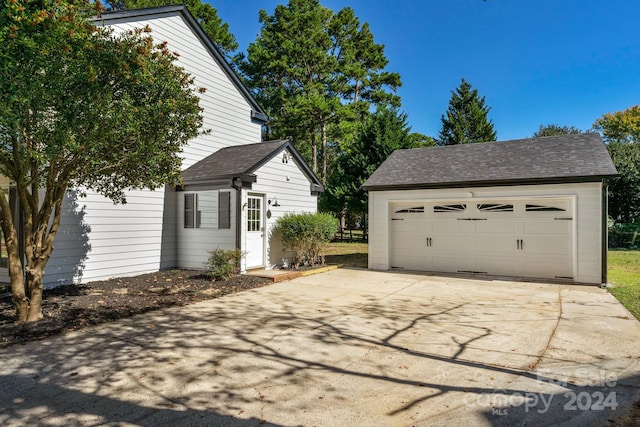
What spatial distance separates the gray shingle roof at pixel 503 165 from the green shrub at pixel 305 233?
1923 mm

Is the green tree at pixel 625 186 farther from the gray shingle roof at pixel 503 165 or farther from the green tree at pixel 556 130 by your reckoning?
the green tree at pixel 556 130

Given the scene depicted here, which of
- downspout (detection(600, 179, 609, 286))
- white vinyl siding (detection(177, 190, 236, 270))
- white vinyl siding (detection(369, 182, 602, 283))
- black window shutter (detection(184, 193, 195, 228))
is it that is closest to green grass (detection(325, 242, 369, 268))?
white vinyl siding (detection(369, 182, 602, 283))

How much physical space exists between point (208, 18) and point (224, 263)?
24.6m

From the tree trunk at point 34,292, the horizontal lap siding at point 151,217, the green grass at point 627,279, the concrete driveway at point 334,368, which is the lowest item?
the concrete driveway at point 334,368

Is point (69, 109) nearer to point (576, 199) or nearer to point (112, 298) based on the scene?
point (112, 298)

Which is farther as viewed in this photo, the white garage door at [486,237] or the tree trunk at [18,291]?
the white garage door at [486,237]

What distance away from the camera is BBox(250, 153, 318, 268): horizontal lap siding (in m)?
10.7

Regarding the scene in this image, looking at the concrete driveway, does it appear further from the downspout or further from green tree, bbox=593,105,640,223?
green tree, bbox=593,105,640,223

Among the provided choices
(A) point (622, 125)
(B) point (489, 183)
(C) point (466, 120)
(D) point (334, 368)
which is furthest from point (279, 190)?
(A) point (622, 125)

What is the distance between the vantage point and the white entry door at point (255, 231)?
10.3 metres

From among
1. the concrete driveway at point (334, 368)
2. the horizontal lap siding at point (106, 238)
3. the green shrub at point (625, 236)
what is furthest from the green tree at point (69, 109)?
the green shrub at point (625, 236)

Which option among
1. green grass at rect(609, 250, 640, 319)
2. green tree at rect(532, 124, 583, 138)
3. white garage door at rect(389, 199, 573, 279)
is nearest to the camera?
green grass at rect(609, 250, 640, 319)

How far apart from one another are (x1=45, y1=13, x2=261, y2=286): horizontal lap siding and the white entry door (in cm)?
68

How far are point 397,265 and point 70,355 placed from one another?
30.1 feet
